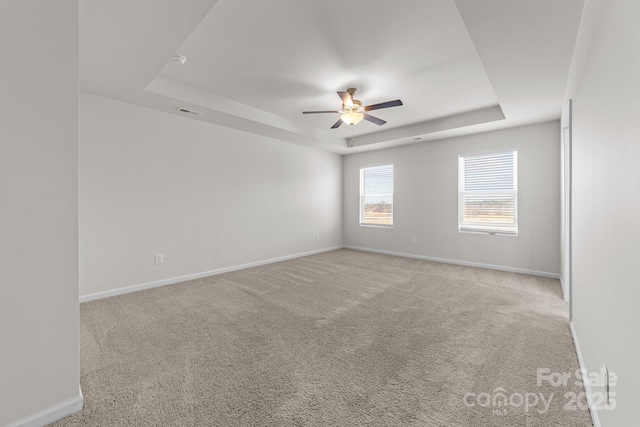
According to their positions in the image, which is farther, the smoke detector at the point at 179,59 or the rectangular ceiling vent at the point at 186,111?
the rectangular ceiling vent at the point at 186,111

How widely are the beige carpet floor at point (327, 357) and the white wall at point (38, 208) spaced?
0.95ft

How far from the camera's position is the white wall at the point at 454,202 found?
422 cm

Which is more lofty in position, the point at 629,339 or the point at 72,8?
the point at 72,8

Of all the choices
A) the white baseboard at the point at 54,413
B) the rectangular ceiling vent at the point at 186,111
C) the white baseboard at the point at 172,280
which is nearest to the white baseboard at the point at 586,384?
the white baseboard at the point at 54,413

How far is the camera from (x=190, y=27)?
2.10 m

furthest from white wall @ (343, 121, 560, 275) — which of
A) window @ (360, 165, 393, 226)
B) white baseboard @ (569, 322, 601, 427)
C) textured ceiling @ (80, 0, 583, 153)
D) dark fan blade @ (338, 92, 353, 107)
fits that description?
dark fan blade @ (338, 92, 353, 107)

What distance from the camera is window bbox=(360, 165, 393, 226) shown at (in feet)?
20.4

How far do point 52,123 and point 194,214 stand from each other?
9.37ft

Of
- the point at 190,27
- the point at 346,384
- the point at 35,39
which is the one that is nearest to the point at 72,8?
the point at 35,39

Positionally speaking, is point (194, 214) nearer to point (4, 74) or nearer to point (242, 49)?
point (242, 49)

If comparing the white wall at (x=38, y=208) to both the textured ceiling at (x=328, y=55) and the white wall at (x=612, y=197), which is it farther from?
the white wall at (x=612, y=197)

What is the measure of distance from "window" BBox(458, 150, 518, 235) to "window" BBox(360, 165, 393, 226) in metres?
1.52

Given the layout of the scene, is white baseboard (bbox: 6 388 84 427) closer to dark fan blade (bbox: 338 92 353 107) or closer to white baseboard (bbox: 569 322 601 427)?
white baseboard (bbox: 569 322 601 427)

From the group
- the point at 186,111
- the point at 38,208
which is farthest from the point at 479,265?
the point at 38,208
